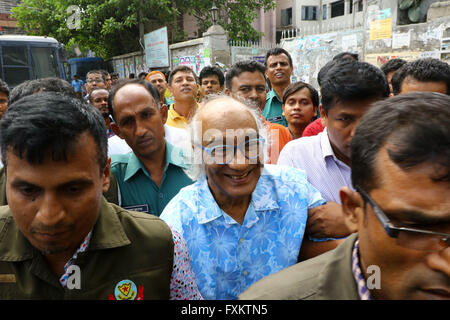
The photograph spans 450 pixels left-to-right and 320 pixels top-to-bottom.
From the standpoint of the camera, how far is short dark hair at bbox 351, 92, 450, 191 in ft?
3.30

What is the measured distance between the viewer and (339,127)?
214cm

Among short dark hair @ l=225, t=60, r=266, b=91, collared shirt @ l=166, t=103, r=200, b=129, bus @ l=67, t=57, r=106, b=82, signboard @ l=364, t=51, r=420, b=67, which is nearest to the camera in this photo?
short dark hair @ l=225, t=60, r=266, b=91

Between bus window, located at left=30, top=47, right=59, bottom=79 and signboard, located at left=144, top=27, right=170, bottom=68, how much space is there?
418 centimetres

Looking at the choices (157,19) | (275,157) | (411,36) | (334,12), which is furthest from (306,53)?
(334,12)

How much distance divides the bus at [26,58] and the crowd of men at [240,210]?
11.2 metres

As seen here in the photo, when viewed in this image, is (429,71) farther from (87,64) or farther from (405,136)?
(87,64)

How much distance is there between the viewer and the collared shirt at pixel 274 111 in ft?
14.5

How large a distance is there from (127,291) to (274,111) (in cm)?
352

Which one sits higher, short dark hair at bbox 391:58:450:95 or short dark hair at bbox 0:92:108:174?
short dark hair at bbox 391:58:450:95

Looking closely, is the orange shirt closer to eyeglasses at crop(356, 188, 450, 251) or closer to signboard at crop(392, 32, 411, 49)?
eyeglasses at crop(356, 188, 450, 251)

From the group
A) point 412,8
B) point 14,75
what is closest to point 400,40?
point 412,8

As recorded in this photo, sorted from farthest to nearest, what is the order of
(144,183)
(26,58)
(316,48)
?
1. (26,58)
2. (316,48)
3. (144,183)

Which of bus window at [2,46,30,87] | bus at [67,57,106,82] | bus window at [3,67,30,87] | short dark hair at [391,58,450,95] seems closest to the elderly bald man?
short dark hair at [391,58,450,95]
